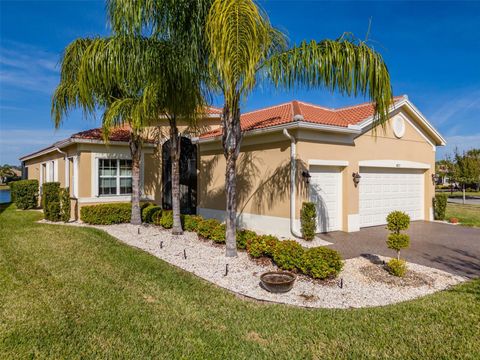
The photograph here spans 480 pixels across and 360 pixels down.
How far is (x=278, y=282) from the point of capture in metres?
5.93

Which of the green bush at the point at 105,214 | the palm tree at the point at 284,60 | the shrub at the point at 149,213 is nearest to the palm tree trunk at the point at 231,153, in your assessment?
the palm tree at the point at 284,60

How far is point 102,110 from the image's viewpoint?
12.2 meters

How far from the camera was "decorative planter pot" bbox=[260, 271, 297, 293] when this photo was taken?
232 inches

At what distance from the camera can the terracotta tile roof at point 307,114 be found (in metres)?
11.8

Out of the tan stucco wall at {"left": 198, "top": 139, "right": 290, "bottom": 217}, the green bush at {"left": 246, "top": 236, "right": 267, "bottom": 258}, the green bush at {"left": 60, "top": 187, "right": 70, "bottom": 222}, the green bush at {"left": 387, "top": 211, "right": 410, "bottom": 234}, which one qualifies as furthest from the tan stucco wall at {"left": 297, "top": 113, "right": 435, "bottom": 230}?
the green bush at {"left": 60, "top": 187, "right": 70, "bottom": 222}

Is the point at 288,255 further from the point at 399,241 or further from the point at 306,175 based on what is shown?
the point at 306,175

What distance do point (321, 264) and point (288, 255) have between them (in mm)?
843

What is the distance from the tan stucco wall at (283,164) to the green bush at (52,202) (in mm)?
6807

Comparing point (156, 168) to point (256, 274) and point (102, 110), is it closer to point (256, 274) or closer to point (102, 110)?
point (102, 110)

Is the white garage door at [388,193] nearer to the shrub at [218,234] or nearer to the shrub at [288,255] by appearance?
the shrub at [218,234]

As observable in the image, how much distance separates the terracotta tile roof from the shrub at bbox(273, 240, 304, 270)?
4936mm

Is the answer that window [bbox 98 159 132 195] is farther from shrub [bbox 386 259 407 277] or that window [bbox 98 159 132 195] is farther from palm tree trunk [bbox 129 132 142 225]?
shrub [bbox 386 259 407 277]

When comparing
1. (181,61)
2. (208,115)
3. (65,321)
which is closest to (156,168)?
(208,115)

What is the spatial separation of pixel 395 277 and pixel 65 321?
6546mm
